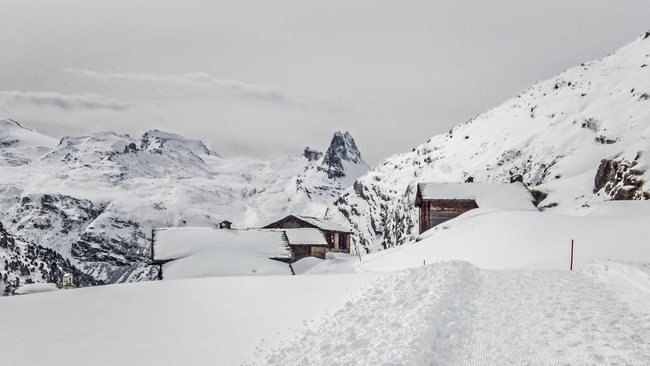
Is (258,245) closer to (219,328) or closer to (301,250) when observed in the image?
(301,250)

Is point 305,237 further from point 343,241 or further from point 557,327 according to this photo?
point 557,327

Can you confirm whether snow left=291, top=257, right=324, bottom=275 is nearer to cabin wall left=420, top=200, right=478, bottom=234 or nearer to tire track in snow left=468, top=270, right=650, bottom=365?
cabin wall left=420, top=200, right=478, bottom=234

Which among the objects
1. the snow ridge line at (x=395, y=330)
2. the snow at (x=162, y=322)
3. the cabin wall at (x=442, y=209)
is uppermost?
the cabin wall at (x=442, y=209)

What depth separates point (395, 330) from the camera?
11.9 m

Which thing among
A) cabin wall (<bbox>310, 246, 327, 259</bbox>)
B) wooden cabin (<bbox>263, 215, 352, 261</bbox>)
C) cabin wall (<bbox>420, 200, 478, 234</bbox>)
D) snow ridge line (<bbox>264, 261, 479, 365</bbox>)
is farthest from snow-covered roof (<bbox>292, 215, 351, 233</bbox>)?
snow ridge line (<bbox>264, 261, 479, 365</bbox>)

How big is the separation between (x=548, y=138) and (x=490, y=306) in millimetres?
90389

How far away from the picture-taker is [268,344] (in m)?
12.1

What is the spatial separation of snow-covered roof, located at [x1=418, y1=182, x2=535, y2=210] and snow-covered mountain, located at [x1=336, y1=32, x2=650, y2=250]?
5.21m

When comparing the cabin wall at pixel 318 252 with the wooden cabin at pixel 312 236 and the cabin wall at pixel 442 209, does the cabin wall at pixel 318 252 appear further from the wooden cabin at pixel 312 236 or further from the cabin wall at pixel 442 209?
the cabin wall at pixel 442 209

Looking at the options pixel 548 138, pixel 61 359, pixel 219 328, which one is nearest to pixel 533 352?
pixel 219 328

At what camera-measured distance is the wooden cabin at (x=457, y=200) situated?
58.6 meters

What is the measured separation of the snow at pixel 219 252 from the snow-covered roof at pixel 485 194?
1765 centimetres

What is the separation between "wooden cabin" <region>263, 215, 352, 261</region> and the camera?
7975cm

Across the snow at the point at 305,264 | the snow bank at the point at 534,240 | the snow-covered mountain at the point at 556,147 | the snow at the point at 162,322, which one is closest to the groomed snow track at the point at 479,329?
the snow at the point at 162,322
